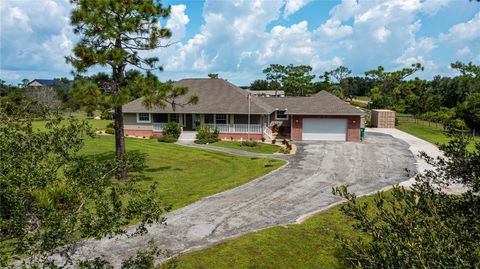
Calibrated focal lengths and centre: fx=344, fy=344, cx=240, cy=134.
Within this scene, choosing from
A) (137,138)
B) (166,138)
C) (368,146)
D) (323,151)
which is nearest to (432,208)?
(323,151)

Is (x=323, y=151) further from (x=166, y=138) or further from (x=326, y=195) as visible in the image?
(x=166, y=138)

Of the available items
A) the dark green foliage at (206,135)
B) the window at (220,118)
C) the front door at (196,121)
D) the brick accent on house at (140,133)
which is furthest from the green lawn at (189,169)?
the window at (220,118)

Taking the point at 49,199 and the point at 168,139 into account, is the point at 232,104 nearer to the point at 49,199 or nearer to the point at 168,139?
the point at 168,139

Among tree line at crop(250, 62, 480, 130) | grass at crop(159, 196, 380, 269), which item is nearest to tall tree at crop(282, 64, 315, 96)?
tree line at crop(250, 62, 480, 130)

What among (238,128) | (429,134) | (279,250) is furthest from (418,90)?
(279,250)

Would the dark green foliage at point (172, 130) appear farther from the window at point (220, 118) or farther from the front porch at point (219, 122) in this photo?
the window at point (220, 118)
